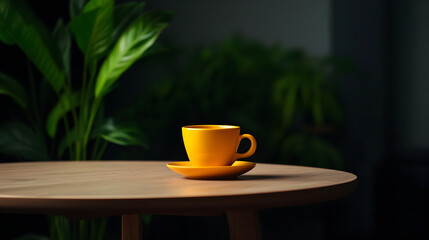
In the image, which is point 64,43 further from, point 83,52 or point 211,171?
point 211,171

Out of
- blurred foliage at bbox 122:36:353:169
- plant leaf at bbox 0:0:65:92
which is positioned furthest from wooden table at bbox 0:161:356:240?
blurred foliage at bbox 122:36:353:169

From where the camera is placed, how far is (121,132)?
1.87m

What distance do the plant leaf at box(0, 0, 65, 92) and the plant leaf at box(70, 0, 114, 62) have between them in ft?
0.32

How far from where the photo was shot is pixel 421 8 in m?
2.55

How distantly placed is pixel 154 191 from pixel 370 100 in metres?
2.05

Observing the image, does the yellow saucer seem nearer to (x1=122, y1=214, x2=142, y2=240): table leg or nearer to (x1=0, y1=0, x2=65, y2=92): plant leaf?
(x1=122, y1=214, x2=142, y2=240): table leg

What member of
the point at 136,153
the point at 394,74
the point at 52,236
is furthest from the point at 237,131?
the point at 394,74

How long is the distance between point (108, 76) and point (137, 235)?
0.57 m

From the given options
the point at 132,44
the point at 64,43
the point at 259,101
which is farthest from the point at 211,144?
the point at 259,101

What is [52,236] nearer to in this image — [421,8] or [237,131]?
[237,131]

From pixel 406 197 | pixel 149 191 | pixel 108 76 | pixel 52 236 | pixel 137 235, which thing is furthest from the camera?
pixel 406 197

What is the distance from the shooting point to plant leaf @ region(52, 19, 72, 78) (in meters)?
1.89

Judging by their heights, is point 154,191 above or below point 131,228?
above

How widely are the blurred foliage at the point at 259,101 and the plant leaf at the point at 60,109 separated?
18.0 inches
